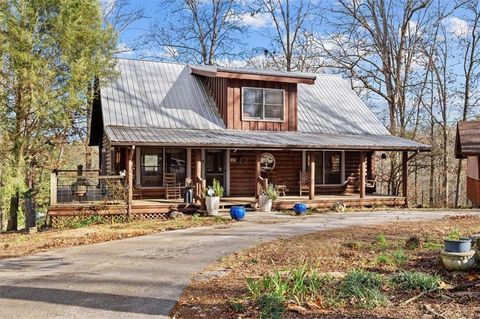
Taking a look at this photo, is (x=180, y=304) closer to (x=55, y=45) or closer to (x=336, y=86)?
(x=55, y=45)

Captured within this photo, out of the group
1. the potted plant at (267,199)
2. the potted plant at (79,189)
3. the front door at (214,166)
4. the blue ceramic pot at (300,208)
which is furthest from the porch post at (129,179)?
the blue ceramic pot at (300,208)

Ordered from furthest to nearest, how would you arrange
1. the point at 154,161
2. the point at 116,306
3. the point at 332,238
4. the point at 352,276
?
the point at 154,161 < the point at 332,238 < the point at 352,276 < the point at 116,306

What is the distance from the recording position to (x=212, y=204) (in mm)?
14234

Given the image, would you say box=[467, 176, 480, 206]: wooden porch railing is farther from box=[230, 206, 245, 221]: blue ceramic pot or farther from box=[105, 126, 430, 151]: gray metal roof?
box=[230, 206, 245, 221]: blue ceramic pot

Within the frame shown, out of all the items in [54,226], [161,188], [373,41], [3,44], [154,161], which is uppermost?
[373,41]

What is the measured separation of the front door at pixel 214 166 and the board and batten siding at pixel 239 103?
1.19m

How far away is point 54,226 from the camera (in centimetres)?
1320

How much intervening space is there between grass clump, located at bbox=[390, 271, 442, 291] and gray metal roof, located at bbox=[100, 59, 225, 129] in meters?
11.5

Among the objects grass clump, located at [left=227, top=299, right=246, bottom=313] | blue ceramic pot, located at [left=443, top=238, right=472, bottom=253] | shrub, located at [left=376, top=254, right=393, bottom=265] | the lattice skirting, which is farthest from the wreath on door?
grass clump, located at [left=227, top=299, right=246, bottom=313]

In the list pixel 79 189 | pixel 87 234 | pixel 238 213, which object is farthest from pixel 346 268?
pixel 79 189

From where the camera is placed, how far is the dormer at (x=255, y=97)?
681 inches

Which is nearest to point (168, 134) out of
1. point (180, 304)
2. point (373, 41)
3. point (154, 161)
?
point (154, 161)

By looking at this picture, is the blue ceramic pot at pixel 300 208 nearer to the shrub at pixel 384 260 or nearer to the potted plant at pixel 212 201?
the potted plant at pixel 212 201

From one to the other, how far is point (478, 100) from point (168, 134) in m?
23.4
